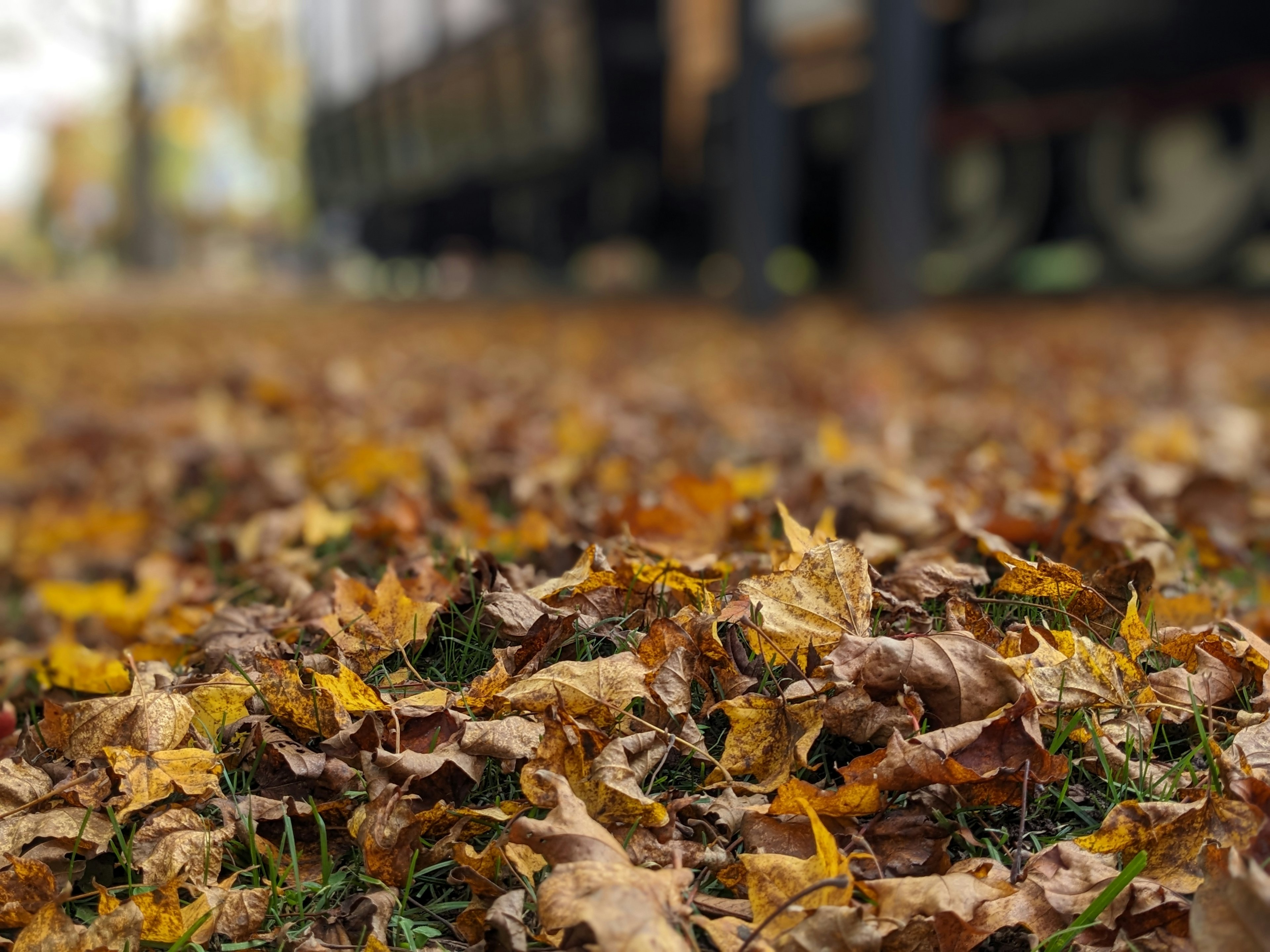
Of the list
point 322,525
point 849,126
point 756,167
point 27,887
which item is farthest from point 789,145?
point 27,887

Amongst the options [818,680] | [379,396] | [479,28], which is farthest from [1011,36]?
[818,680]

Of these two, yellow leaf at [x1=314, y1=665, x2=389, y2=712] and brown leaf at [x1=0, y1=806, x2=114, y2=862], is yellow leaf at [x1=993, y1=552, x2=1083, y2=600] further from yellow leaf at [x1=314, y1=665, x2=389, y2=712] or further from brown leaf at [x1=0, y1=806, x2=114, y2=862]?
brown leaf at [x1=0, y1=806, x2=114, y2=862]

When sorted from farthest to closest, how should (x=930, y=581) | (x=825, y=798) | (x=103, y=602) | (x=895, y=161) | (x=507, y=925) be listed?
1. (x=895, y=161)
2. (x=103, y=602)
3. (x=930, y=581)
4. (x=825, y=798)
5. (x=507, y=925)

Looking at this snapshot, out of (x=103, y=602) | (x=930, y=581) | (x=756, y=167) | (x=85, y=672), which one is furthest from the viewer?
(x=756, y=167)

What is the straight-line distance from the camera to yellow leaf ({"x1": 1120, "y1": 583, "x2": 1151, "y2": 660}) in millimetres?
1370

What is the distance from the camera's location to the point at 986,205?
7699mm

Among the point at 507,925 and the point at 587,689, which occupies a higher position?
the point at 587,689

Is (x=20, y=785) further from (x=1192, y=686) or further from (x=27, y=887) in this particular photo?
(x=1192, y=686)

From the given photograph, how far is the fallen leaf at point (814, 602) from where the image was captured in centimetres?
135

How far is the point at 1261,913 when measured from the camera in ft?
3.08

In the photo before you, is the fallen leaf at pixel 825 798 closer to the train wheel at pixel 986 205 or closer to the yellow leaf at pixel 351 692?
the yellow leaf at pixel 351 692

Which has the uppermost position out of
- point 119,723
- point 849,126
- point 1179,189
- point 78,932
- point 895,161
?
point 849,126

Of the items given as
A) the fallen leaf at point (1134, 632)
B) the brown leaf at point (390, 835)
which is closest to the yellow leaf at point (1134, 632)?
the fallen leaf at point (1134, 632)

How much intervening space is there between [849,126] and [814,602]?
7136 millimetres
